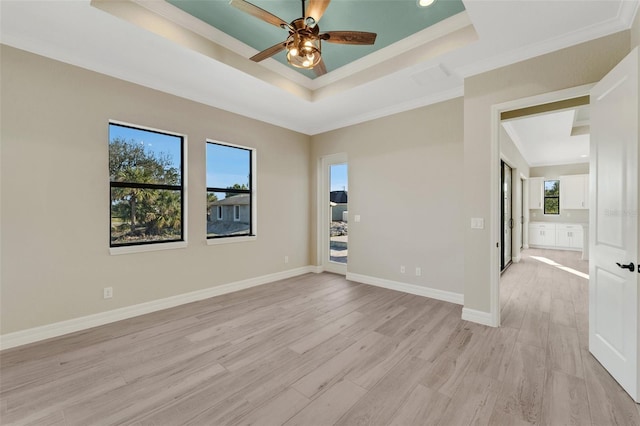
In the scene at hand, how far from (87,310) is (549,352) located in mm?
4801

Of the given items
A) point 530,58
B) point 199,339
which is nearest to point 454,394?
point 199,339

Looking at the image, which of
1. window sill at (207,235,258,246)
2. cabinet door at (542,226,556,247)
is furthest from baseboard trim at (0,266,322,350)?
cabinet door at (542,226,556,247)

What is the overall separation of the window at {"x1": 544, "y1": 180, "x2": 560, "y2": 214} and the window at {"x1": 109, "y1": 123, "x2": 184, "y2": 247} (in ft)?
37.0

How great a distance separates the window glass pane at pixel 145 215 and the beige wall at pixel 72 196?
168 mm

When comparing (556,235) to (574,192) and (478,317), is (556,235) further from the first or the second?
(478,317)

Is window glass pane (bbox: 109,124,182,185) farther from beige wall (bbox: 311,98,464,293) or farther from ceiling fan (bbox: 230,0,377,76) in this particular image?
beige wall (bbox: 311,98,464,293)

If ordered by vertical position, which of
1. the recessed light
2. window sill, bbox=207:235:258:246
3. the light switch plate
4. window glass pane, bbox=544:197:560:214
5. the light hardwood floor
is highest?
the recessed light

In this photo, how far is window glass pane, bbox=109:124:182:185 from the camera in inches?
128

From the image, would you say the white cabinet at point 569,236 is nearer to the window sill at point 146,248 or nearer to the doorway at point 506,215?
the doorway at point 506,215

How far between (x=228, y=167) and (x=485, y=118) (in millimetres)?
3729

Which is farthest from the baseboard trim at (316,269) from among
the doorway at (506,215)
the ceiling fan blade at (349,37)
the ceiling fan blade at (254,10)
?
the ceiling fan blade at (254,10)

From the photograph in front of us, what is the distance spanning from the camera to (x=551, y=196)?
9.16 m

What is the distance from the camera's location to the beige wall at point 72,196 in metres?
2.59

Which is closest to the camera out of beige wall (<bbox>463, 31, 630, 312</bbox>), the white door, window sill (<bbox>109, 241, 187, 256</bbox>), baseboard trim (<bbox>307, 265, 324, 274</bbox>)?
the white door
